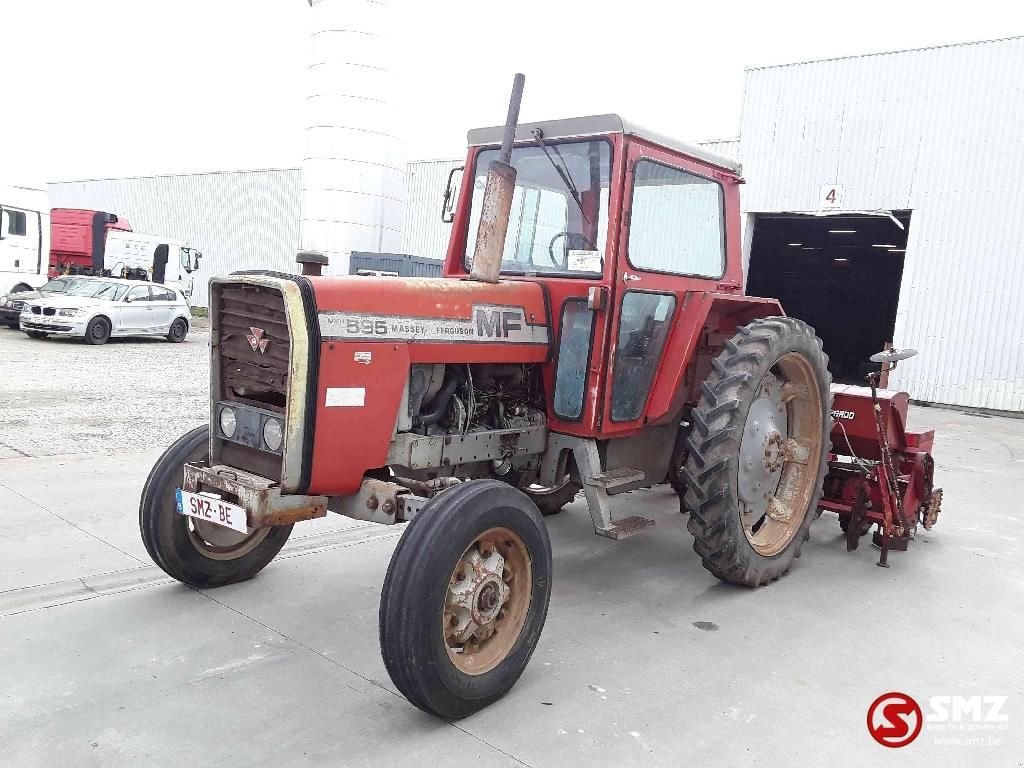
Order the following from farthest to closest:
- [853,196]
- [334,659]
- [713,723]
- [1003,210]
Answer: [853,196] < [1003,210] < [334,659] < [713,723]

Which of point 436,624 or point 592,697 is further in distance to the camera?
point 592,697

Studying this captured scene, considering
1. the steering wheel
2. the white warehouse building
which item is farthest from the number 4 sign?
the steering wheel

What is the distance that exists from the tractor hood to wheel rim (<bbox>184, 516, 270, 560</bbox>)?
1.27 metres

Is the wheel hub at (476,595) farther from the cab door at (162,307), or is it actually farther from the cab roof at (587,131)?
the cab door at (162,307)

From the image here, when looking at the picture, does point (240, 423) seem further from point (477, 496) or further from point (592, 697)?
point (592, 697)

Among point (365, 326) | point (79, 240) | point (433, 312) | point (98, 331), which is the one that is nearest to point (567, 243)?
point (433, 312)

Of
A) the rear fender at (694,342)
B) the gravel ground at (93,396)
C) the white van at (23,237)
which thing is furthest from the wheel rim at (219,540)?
the white van at (23,237)

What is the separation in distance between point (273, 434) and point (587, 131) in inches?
83.0

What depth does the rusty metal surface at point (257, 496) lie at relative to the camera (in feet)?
10.3

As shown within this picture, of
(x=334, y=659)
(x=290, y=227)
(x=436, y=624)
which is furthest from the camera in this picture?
(x=290, y=227)

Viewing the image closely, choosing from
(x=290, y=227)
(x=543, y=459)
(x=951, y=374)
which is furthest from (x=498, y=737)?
(x=290, y=227)

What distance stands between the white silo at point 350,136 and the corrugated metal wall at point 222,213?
653 centimetres

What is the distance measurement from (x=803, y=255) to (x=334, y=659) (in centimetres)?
2075

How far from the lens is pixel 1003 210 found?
13.2 metres
